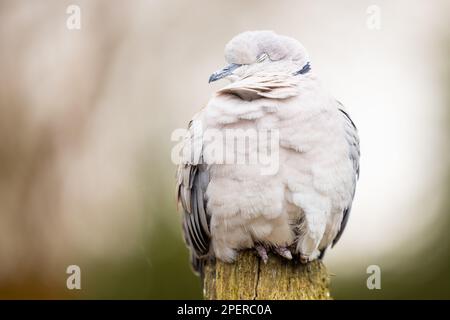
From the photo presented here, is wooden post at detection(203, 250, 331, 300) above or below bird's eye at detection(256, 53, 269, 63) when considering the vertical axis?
below

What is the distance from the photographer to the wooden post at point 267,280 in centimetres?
354

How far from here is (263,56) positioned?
404 centimetres

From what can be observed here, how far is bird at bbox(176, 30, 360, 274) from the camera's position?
12.1 ft

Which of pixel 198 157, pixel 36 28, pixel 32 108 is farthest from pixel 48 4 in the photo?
pixel 198 157

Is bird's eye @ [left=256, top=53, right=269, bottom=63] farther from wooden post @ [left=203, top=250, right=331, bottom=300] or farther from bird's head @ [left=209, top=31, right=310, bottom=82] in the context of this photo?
wooden post @ [left=203, top=250, right=331, bottom=300]

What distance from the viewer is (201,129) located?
3855mm

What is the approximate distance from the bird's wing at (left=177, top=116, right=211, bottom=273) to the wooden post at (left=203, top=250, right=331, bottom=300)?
288 millimetres

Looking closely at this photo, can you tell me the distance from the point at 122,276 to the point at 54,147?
4.40 feet

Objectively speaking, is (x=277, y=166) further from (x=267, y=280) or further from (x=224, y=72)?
(x=224, y=72)

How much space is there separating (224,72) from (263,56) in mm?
283
